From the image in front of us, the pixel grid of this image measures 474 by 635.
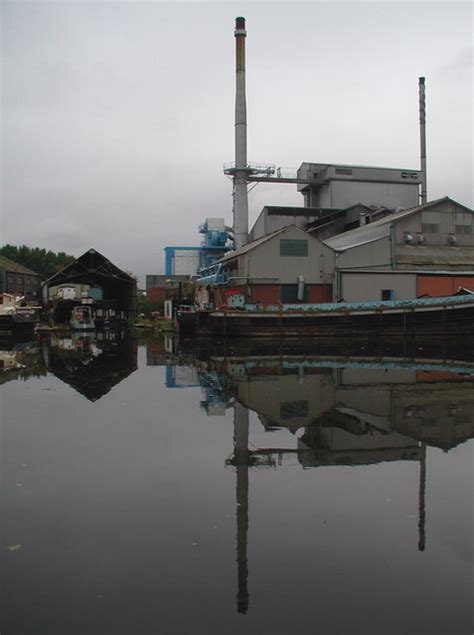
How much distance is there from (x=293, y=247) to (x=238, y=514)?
993 inches

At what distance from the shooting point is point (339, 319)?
2584 cm

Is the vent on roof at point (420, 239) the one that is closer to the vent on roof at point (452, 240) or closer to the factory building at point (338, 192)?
the vent on roof at point (452, 240)

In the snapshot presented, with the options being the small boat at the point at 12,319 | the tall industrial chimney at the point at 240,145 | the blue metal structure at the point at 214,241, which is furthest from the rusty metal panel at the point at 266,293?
the blue metal structure at the point at 214,241

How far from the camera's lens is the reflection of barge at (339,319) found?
25.1 m

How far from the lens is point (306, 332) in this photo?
2577 centimetres

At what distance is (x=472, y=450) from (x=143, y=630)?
4756mm

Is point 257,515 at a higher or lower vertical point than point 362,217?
lower

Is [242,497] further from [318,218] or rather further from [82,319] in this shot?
[318,218]

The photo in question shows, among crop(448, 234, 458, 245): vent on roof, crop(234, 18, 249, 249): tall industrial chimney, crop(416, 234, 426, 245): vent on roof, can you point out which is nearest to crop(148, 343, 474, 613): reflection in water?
crop(416, 234, 426, 245): vent on roof

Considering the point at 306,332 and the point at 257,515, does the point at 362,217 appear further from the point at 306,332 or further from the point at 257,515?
the point at 257,515

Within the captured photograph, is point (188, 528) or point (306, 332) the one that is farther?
point (306, 332)

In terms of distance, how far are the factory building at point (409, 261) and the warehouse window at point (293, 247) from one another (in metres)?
2.00

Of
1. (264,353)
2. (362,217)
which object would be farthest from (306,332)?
(362,217)

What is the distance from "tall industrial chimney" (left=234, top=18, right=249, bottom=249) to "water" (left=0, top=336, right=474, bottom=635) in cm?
3145
